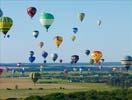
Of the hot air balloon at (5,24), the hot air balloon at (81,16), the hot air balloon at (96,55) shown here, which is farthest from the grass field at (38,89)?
the hot air balloon at (5,24)

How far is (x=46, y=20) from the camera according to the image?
55.1 m

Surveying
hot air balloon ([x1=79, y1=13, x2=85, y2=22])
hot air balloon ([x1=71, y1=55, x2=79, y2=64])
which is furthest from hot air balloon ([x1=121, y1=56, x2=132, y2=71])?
hot air balloon ([x1=71, y1=55, x2=79, y2=64])

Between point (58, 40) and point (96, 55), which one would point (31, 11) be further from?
point (96, 55)

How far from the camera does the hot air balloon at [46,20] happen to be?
55062mm

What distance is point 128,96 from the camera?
65.4m

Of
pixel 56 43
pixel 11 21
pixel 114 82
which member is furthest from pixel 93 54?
pixel 114 82

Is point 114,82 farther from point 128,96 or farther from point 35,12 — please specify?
point 35,12

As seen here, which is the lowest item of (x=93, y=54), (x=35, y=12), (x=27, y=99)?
(x=27, y=99)

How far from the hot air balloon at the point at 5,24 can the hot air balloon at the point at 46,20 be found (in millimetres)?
4333

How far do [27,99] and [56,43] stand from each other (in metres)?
10.6

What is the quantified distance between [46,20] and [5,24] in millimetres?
5309

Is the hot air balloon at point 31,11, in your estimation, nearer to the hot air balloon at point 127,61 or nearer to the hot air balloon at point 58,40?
the hot air balloon at point 58,40

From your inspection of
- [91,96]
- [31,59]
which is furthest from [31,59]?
[91,96]

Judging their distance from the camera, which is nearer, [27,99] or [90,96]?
[27,99]
